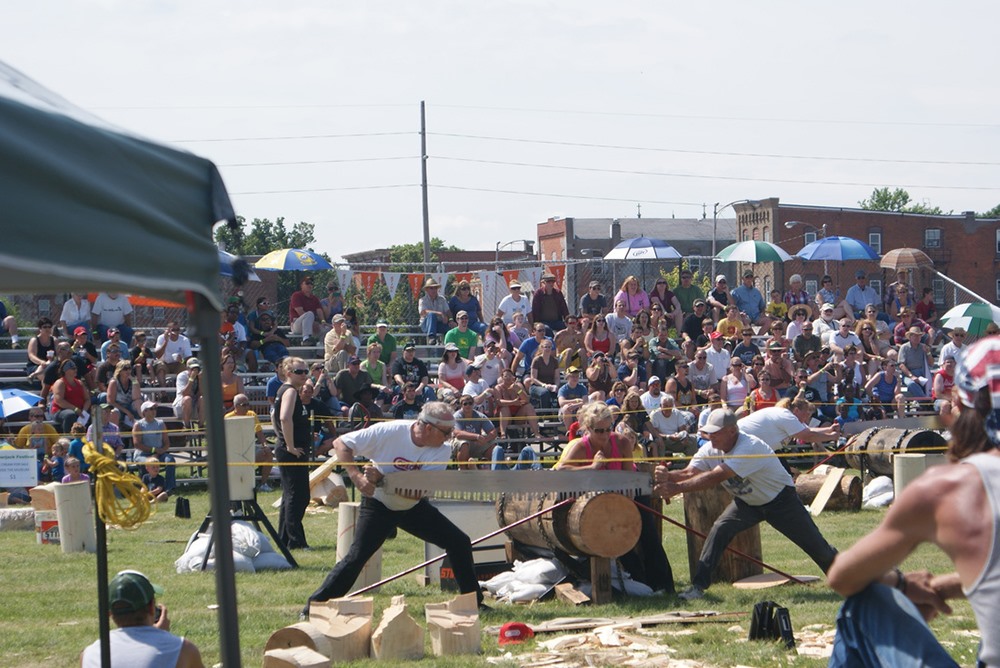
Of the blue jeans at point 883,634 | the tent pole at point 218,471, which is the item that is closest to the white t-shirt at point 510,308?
the tent pole at point 218,471

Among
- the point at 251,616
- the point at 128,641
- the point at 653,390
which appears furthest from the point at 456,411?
the point at 128,641

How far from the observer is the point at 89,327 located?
20.2 meters

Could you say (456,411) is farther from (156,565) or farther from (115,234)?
(115,234)

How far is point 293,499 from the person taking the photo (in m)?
12.0

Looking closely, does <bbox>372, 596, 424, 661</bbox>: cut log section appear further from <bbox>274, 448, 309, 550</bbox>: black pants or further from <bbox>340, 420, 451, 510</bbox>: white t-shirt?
<bbox>274, 448, 309, 550</bbox>: black pants

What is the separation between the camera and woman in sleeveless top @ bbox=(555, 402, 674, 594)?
967 cm

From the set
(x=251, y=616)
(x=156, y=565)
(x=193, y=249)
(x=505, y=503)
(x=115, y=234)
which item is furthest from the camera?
(x=156, y=565)

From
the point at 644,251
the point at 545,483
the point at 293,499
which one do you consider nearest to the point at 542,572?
the point at 545,483

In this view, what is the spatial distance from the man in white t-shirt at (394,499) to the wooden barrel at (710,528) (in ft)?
6.92

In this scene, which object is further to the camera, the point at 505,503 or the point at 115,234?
the point at 505,503

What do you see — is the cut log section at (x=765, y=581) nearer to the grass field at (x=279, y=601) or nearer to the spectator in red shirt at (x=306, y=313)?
the grass field at (x=279, y=601)

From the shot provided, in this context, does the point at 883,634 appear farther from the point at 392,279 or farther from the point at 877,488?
the point at 392,279

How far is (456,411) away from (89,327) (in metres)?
6.75

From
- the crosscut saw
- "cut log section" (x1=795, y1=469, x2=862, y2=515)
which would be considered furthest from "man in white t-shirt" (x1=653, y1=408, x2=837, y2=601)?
"cut log section" (x1=795, y1=469, x2=862, y2=515)
